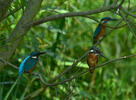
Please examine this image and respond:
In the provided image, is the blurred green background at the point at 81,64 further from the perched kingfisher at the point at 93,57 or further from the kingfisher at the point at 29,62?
the perched kingfisher at the point at 93,57

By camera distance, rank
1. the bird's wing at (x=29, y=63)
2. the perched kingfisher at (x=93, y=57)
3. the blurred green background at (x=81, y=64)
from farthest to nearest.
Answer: the blurred green background at (x=81, y=64) < the bird's wing at (x=29, y=63) < the perched kingfisher at (x=93, y=57)

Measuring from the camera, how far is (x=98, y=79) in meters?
4.15

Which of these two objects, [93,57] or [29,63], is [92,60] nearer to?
[93,57]

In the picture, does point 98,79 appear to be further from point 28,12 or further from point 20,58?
point 28,12

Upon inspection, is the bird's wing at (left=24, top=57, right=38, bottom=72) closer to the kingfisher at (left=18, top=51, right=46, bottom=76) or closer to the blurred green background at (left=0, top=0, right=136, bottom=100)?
the kingfisher at (left=18, top=51, right=46, bottom=76)

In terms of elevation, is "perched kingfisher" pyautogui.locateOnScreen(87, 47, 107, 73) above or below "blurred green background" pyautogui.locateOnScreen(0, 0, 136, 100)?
above

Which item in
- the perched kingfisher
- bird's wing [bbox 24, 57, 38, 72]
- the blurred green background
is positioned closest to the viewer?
the perched kingfisher

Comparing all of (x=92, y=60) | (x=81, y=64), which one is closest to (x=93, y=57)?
(x=92, y=60)

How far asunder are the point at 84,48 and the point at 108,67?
1.56ft

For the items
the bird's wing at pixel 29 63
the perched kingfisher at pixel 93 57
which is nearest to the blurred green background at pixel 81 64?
the bird's wing at pixel 29 63

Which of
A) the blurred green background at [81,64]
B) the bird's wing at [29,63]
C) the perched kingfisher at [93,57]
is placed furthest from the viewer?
the blurred green background at [81,64]

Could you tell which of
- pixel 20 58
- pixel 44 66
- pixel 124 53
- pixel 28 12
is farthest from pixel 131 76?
pixel 28 12

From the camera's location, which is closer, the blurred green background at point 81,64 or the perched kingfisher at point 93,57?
the perched kingfisher at point 93,57

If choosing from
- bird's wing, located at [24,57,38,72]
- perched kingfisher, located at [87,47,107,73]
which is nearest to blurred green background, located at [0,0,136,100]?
bird's wing, located at [24,57,38,72]
